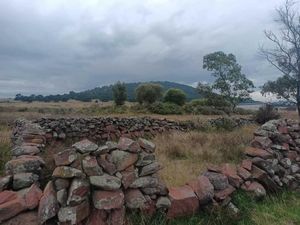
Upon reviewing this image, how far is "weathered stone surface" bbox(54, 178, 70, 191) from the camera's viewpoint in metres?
4.07

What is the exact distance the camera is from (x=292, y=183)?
6.59m

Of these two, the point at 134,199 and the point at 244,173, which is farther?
the point at 244,173

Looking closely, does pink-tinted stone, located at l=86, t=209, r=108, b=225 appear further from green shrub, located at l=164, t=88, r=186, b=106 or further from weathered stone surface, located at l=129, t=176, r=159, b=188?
green shrub, located at l=164, t=88, r=186, b=106

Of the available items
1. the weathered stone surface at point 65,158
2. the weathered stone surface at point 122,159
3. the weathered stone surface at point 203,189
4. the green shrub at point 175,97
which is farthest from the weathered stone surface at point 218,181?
the green shrub at point 175,97

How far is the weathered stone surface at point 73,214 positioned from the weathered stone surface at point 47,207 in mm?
85

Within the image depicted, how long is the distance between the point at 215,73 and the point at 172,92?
10.2 meters

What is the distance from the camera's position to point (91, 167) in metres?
4.19

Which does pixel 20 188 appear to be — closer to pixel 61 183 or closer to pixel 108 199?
pixel 61 183

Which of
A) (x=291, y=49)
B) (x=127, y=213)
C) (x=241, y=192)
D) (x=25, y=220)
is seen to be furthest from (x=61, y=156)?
(x=291, y=49)

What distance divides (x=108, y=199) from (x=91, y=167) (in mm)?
433

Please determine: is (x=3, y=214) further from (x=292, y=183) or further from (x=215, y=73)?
(x=215, y=73)

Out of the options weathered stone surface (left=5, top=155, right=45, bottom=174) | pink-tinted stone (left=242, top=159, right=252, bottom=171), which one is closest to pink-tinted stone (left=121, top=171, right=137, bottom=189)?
weathered stone surface (left=5, top=155, right=45, bottom=174)

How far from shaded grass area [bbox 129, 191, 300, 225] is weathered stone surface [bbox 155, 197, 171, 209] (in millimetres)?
122

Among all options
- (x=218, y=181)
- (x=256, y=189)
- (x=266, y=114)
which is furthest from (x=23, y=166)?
(x=266, y=114)
